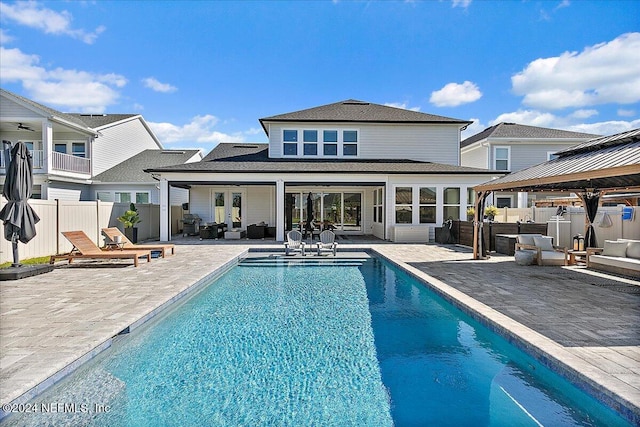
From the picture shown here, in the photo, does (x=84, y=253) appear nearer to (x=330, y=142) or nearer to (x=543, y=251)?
(x=330, y=142)

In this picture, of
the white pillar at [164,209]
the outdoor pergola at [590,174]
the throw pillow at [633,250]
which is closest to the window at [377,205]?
the outdoor pergola at [590,174]

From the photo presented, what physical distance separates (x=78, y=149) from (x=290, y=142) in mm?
13405

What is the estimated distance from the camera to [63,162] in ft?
66.9

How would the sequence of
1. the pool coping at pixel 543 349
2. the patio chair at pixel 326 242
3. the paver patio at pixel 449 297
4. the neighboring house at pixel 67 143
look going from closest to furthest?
the pool coping at pixel 543 349
the paver patio at pixel 449 297
the patio chair at pixel 326 242
the neighboring house at pixel 67 143

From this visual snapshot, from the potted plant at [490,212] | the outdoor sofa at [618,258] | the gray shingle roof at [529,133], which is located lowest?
the outdoor sofa at [618,258]

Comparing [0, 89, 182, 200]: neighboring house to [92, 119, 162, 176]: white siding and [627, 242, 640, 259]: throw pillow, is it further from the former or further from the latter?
[627, 242, 640, 259]: throw pillow

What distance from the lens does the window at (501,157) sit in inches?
965

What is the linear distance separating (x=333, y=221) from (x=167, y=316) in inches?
611

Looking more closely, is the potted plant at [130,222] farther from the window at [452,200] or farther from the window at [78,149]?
the window at [452,200]

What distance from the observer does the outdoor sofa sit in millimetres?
8755

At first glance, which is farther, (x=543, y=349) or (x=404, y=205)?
(x=404, y=205)

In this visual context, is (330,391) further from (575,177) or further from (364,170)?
(364,170)

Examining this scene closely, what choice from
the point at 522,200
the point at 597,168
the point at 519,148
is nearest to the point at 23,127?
the point at 597,168

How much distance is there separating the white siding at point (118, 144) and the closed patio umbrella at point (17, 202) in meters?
15.5
